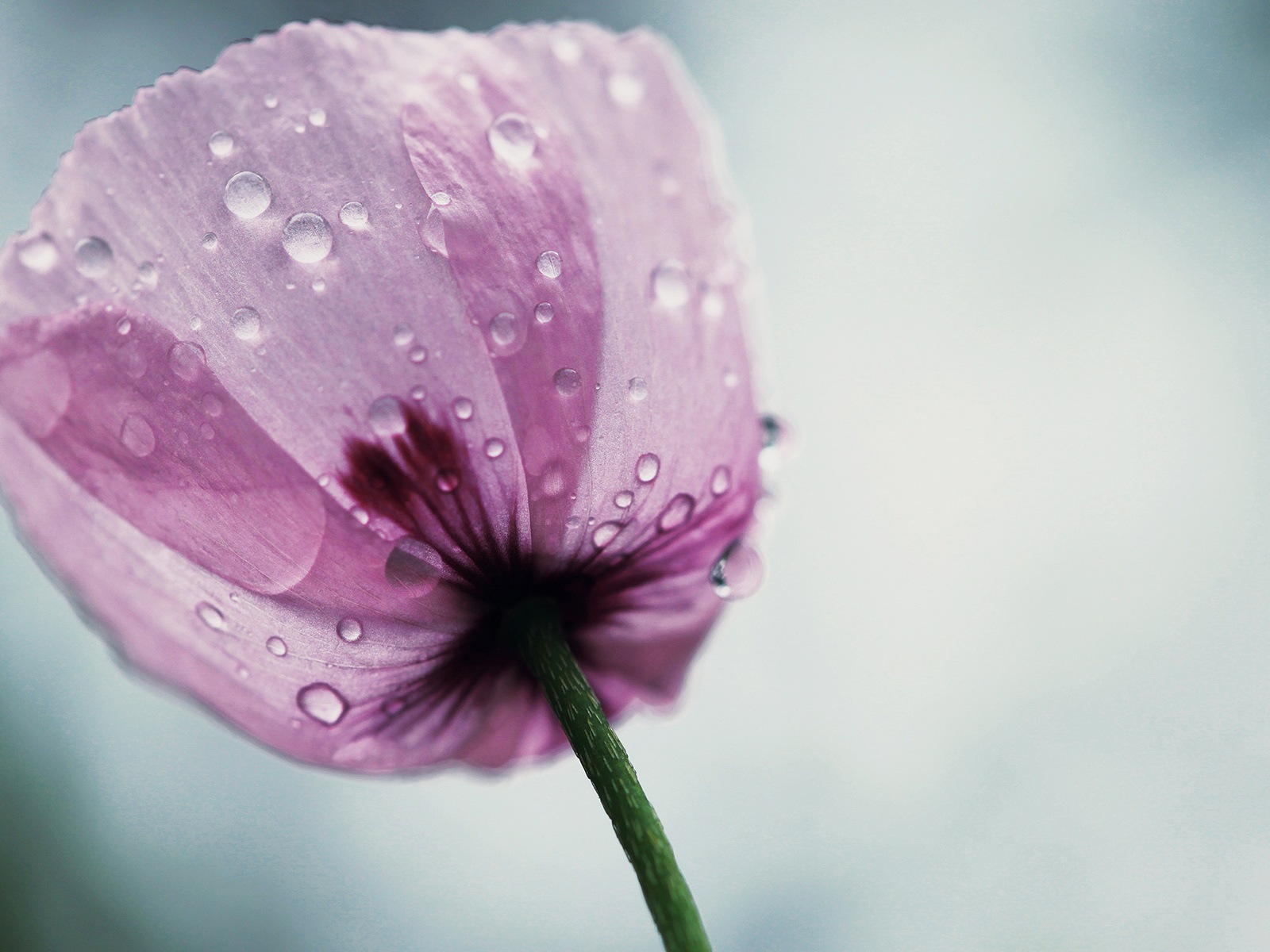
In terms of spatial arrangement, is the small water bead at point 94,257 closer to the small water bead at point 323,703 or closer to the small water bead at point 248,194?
the small water bead at point 248,194

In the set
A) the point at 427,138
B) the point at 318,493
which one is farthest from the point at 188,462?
the point at 427,138

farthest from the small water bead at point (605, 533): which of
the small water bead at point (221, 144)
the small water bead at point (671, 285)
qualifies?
the small water bead at point (221, 144)

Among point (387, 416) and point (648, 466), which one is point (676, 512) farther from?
point (387, 416)

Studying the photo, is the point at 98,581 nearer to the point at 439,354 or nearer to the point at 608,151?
the point at 439,354

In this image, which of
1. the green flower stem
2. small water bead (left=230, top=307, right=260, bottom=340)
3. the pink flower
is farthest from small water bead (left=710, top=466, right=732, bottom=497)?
small water bead (left=230, top=307, right=260, bottom=340)

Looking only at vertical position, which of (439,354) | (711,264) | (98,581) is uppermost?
(711,264)

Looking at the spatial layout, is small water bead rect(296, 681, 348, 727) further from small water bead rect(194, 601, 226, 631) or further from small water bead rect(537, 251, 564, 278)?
small water bead rect(537, 251, 564, 278)

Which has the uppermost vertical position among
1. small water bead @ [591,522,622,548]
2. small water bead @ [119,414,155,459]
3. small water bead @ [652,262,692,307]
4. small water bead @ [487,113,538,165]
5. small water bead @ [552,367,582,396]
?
small water bead @ [487,113,538,165]
